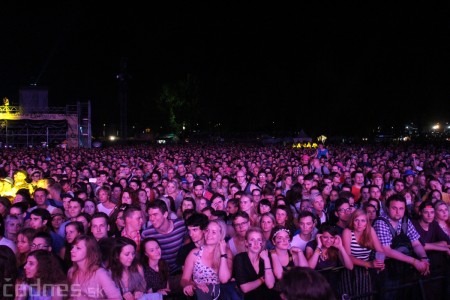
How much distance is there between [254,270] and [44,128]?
34.9 meters

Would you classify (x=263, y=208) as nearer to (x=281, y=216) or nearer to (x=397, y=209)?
(x=281, y=216)

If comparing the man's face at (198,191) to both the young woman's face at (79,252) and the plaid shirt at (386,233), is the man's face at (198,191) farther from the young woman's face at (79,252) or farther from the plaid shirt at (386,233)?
the young woman's face at (79,252)

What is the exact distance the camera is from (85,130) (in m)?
36.8

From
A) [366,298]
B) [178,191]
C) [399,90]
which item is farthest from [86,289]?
[399,90]

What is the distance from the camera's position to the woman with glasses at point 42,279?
359 centimetres

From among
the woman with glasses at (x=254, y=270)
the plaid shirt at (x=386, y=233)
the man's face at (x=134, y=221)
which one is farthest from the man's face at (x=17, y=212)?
the plaid shirt at (x=386, y=233)

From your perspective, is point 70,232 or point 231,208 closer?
point 70,232

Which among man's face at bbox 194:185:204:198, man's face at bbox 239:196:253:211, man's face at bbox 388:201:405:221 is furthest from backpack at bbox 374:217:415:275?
man's face at bbox 194:185:204:198

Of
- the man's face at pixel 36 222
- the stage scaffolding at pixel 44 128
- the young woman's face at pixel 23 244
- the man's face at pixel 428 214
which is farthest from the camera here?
the stage scaffolding at pixel 44 128

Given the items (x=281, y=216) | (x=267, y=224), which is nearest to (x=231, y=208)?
(x=281, y=216)

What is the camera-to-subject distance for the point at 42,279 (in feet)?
12.1

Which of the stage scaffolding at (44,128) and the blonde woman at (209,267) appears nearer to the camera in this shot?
the blonde woman at (209,267)

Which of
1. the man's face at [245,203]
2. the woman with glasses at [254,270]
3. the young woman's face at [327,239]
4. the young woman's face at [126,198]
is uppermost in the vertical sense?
the young woman's face at [126,198]

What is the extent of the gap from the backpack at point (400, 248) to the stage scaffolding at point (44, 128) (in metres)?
32.7
